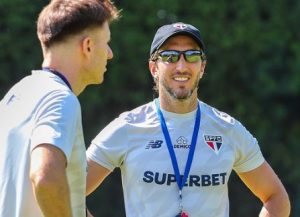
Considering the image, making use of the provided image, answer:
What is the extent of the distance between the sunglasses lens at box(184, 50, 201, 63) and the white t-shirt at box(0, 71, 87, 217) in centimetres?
119

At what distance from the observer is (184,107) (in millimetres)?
4523

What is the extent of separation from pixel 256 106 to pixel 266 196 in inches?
271

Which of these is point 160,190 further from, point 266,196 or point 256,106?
point 256,106

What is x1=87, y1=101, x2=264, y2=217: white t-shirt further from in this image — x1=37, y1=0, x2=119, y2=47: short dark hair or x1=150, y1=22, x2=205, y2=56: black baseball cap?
x1=37, y1=0, x2=119, y2=47: short dark hair

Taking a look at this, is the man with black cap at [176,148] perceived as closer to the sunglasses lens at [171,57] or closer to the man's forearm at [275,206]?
the sunglasses lens at [171,57]

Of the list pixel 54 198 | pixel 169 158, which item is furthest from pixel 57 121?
pixel 169 158

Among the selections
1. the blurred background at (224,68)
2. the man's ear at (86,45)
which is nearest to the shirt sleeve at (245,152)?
the man's ear at (86,45)

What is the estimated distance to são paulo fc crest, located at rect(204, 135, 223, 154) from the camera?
4.47m

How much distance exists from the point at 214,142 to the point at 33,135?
1.37m

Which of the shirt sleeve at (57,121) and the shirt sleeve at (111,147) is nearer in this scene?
the shirt sleeve at (57,121)

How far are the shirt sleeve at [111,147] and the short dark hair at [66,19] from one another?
106 centimetres

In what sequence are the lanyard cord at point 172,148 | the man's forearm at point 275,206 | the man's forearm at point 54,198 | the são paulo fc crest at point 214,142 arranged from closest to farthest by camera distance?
the man's forearm at point 54,198
the lanyard cord at point 172,148
the são paulo fc crest at point 214,142
the man's forearm at point 275,206

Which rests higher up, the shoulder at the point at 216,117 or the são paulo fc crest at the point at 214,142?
the shoulder at the point at 216,117

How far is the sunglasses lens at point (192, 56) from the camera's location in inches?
178
